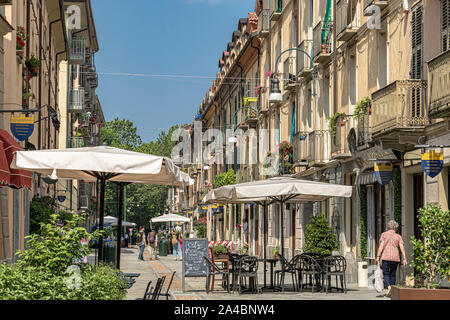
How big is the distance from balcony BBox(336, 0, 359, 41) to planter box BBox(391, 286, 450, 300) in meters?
12.2

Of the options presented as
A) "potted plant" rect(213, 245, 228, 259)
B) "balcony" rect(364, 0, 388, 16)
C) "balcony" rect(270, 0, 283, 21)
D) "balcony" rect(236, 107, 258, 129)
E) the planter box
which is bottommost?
the planter box

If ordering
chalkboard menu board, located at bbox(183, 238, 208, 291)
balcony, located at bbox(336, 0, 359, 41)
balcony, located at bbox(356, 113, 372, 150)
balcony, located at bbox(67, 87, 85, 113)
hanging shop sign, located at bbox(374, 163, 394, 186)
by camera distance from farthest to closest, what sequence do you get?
balcony, located at bbox(67, 87, 85, 113)
balcony, located at bbox(336, 0, 359, 41)
balcony, located at bbox(356, 113, 372, 150)
hanging shop sign, located at bbox(374, 163, 394, 186)
chalkboard menu board, located at bbox(183, 238, 208, 291)

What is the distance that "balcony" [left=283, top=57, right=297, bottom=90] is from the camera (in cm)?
3048

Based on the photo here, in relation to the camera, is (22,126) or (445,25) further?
(22,126)

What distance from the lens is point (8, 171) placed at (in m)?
13.4

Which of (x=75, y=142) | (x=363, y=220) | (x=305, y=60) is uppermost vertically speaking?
(x=305, y=60)

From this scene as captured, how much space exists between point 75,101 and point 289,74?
20.8m

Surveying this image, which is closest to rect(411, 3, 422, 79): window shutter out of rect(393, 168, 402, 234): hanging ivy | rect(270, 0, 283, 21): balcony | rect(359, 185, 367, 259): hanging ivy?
rect(393, 168, 402, 234): hanging ivy

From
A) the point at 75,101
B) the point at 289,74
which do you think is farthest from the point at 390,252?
the point at 75,101

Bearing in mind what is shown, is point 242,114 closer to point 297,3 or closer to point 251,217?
point 251,217

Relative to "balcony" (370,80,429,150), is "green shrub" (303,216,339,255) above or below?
below

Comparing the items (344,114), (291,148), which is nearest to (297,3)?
(291,148)

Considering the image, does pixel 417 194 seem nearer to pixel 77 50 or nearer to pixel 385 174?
pixel 385 174

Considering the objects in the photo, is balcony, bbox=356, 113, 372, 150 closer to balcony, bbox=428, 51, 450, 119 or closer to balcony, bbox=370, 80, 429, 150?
balcony, bbox=370, 80, 429, 150
